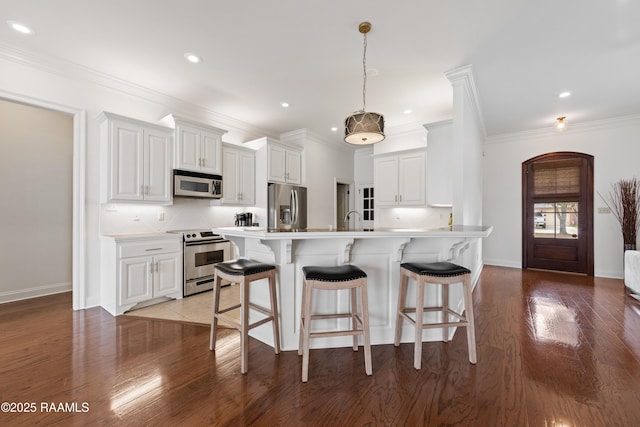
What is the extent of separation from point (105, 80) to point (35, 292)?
300 centimetres

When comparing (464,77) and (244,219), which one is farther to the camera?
(244,219)

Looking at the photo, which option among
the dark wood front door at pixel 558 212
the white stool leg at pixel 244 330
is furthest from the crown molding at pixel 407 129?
the white stool leg at pixel 244 330

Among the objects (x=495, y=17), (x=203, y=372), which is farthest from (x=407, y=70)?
(x=203, y=372)

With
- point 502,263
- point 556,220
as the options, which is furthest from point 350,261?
point 556,220

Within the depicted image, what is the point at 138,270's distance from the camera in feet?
10.6

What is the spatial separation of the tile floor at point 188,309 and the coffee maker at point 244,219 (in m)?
1.30

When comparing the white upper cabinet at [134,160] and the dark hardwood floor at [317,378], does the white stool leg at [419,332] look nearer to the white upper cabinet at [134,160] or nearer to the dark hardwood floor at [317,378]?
the dark hardwood floor at [317,378]

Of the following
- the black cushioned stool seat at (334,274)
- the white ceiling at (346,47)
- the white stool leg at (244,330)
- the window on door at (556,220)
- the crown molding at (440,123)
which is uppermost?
the white ceiling at (346,47)

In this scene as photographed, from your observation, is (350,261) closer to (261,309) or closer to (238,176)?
(261,309)

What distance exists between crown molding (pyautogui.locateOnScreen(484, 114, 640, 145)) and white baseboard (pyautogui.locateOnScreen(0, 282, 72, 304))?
26.2ft

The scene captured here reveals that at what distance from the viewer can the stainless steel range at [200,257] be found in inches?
146

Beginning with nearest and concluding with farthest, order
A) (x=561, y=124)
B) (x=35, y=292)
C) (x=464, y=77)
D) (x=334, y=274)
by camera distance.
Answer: (x=334, y=274), (x=464, y=77), (x=35, y=292), (x=561, y=124)

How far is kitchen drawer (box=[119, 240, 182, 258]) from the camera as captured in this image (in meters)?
3.14

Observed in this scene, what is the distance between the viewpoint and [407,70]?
3195mm
